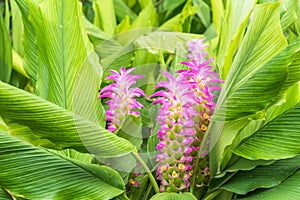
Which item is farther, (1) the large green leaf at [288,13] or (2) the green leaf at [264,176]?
(1) the large green leaf at [288,13]

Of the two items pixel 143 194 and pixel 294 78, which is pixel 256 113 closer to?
pixel 294 78

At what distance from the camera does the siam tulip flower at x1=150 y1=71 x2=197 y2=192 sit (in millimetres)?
976

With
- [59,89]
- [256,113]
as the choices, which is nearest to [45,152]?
[59,89]

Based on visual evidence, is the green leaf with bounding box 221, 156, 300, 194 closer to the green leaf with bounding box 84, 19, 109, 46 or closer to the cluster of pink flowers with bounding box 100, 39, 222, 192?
the cluster of pink flowers with bounding box 100, 39, 222, 192

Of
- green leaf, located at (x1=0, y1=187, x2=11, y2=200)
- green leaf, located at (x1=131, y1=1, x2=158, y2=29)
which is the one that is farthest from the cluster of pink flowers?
green leaf, located at (x1=131, y1=1, x2=158, y2=29)

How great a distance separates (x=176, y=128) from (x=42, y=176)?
0.85 ft

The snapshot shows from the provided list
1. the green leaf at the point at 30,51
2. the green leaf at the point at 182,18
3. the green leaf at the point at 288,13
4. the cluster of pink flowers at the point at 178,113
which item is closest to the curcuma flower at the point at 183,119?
the cluster of pink flowers at the point at 178,113

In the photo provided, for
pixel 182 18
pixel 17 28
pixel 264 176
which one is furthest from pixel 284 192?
pixel 17 28

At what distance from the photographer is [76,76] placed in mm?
1046

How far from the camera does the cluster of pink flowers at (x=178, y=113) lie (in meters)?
0.98

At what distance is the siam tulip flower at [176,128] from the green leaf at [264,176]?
110 mm

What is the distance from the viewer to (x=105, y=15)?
5.98 ft

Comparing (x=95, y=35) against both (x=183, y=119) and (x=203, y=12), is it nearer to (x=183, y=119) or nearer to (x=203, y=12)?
(x=203, y=12)

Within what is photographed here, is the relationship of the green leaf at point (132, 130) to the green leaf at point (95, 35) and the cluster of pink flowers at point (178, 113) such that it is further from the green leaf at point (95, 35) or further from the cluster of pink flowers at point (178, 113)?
the green leaf at point (95, 35)
